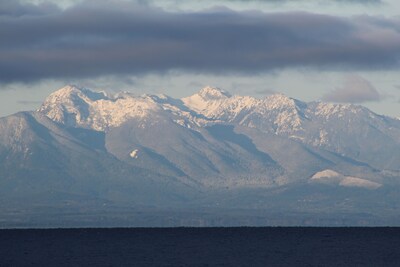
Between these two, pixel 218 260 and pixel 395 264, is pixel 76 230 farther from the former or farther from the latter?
pixel 395 264

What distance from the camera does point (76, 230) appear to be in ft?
425

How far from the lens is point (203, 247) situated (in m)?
112

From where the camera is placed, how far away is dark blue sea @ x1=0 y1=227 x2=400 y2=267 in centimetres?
9975

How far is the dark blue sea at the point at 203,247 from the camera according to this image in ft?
327

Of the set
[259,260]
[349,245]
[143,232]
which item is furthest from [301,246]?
[143,232]

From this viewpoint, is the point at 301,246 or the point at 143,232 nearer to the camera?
the point at 301,246

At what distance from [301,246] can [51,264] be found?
27.2 m

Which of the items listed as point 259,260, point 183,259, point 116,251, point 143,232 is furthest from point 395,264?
point 143,232

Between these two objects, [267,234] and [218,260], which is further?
[267,234]

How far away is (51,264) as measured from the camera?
321 ft

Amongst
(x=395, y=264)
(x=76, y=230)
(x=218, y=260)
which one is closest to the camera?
(x=395, y=264)

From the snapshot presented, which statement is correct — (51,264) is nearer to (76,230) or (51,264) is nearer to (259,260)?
(259,260)

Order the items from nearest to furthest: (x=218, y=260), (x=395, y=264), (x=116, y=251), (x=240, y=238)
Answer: (x=395, y=264) → (x=218, y=260) → (x=116, y=251) → (x=240, y=238)

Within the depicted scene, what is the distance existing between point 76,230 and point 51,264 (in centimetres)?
3165
